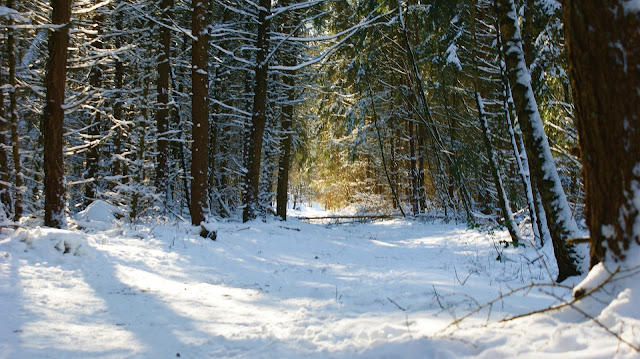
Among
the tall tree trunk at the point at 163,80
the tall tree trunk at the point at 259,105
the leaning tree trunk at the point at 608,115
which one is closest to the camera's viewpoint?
the leaning tree trunk at the point at 608,115

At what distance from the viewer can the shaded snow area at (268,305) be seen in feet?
7.30

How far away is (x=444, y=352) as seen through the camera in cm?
223

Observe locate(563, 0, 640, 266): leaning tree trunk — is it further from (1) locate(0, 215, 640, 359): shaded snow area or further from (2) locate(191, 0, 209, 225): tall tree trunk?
(2) locate(191, 0, 209, 225): tall tree trunk

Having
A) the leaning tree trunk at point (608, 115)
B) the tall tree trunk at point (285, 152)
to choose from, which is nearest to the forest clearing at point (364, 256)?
the leaning tree trunk at point (608, 115)

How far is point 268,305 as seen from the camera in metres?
4.20

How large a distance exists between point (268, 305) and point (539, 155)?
3581 millimetres

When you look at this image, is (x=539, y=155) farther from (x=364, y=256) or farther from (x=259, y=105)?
(x=259, y=105)

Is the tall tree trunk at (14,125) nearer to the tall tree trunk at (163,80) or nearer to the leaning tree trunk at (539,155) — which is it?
the tall tree trunk at (163,80)

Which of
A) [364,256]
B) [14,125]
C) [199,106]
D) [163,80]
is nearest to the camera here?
[364,256]

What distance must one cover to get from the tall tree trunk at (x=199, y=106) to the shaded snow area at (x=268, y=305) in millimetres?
2183

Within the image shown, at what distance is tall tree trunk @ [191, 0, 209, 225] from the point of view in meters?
9.51

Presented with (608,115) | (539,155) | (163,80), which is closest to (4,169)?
(163,80)

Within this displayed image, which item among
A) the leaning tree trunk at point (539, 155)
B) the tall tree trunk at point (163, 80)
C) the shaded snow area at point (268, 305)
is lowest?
the shaded snow area at point (268, 305)

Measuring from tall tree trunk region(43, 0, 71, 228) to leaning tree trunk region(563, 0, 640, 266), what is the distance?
26.7 ft
